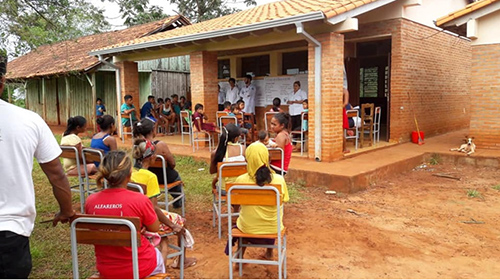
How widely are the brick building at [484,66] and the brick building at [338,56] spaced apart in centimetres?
130

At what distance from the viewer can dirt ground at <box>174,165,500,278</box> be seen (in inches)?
→ 150

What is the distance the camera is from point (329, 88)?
24.8 feet

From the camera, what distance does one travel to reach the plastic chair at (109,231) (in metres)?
2.40

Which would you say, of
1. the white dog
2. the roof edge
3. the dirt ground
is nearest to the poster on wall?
the roof edge

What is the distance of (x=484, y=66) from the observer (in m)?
8.78

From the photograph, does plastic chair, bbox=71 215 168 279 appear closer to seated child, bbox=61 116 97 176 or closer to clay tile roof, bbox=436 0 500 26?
seated child, bbox=61 116 97 176

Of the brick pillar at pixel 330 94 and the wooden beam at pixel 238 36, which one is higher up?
the wooden beam at pixel 238 36

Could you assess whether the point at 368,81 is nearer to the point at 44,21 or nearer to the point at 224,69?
the point at 224,69

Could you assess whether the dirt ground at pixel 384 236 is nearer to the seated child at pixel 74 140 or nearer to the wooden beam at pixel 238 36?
the seated child at pixel 74 140

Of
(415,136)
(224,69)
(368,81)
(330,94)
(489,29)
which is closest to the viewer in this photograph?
(330,94)

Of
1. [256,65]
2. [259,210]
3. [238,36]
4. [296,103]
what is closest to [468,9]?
[296,103]

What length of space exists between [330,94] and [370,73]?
236 inches

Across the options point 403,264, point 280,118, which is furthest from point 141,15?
point 403,264

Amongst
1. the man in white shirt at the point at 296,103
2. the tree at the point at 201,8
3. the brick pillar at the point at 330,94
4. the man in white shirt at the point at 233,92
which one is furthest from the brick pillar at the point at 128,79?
the tree at the point at 201,8
